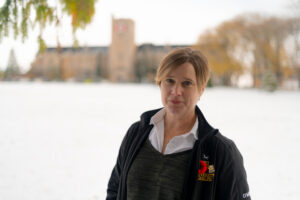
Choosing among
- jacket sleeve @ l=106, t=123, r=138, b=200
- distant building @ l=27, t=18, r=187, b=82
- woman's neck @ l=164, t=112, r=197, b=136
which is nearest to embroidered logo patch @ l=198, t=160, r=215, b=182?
woman's neck @ l=164, t=112, r=197, b=136

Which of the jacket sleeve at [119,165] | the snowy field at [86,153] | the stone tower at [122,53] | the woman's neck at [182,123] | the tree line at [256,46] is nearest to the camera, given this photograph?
the woman's neck at [182,123]

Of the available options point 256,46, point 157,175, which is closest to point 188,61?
point 157,175

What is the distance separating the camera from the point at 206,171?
4.64 feet

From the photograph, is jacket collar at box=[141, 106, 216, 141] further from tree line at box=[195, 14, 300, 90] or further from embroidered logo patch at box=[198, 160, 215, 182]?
tree line at box=[195, 14, 300, 90]

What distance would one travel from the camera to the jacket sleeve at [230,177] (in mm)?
1399

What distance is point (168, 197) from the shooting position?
4.71 feet

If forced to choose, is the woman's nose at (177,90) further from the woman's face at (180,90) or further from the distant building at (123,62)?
the distant building at (123,62)

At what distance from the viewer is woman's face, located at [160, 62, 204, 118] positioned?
1.42 m

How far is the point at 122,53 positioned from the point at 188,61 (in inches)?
2461

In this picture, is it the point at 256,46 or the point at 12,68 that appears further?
the point at 12,68

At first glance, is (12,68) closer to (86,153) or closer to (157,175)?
(86,153)

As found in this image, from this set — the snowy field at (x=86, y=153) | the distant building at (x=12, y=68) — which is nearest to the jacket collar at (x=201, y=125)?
the snowy field at (x=86, y=153)

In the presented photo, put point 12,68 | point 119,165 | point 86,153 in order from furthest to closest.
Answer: point 12,68 → point 86,153 → point 119,165

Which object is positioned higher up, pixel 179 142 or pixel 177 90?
pixel 177 90
